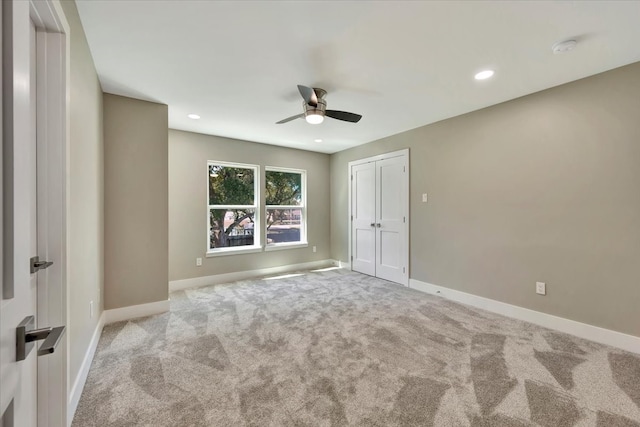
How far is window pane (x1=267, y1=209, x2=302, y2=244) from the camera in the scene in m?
5.26


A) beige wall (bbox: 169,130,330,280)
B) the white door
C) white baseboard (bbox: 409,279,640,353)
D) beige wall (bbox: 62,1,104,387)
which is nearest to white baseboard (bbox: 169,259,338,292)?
beige wall (bbox: 169,130,330,280)

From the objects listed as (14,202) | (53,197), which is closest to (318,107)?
(53,197)

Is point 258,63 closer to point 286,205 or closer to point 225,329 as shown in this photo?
point 225,329

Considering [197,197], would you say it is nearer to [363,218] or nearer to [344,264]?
[363,218]

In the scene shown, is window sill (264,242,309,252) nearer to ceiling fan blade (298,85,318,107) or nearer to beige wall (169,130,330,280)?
beige wall (169,130,330,280)

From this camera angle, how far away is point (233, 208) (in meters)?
4.82

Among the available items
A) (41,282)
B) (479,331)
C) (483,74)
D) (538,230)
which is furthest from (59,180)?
(538,230)

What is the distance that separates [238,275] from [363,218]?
248 cm

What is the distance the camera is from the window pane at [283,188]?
Result: 5223 millimetres

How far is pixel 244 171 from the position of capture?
4.94 meters

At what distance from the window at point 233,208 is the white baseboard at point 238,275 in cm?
42

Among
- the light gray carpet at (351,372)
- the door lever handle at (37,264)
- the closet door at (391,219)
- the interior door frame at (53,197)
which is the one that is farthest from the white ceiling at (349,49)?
the light gray carpet at (351,372)

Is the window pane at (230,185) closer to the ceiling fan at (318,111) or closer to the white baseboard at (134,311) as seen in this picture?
the white baseboard at (134,311)

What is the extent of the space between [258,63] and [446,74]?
1726mm
